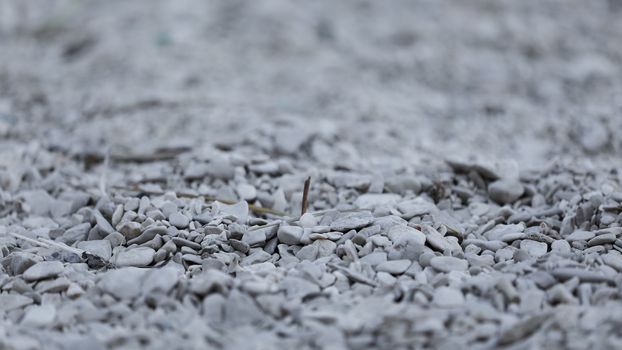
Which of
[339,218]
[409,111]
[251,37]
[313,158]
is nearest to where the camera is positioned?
[339,218]

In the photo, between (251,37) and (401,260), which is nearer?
(401,260)

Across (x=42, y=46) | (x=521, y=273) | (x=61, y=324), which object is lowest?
(x=61, y=324)

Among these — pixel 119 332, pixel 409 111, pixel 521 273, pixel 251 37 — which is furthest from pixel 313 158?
pixel 251 37

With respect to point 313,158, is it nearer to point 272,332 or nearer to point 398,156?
point 398,156

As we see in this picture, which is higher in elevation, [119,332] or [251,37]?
[251,37]

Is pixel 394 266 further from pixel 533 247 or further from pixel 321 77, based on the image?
pixel 321 77

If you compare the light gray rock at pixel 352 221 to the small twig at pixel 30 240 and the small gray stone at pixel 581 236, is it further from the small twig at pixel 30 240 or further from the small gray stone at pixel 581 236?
the small twig at pixel 30 240

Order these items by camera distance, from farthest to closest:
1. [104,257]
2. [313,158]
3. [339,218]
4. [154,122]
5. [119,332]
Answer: [154,122]
[313,158]
[339,218]
[104,257]
[119,332]
